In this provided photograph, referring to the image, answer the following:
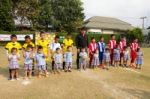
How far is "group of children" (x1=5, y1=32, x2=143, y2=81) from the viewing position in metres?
12.9

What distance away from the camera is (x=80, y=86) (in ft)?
38.0

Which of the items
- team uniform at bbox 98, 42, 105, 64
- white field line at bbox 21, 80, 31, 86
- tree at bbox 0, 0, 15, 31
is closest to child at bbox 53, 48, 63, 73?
white field line at bbox 21, 80, 31, 86

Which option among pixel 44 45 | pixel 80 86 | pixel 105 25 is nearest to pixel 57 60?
pixel 44 45

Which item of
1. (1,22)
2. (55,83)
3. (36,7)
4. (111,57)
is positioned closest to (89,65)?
(111,57)

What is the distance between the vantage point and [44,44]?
13.6 meters

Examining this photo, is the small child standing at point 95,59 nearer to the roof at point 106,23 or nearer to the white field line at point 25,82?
the white field line at point 25,82

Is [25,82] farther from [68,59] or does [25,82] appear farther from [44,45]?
[68,59]

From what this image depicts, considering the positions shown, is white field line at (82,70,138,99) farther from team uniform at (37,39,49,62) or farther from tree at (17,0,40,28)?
tree at (17,0,40,28)

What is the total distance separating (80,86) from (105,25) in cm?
6448

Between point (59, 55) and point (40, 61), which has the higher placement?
point (59, 55)

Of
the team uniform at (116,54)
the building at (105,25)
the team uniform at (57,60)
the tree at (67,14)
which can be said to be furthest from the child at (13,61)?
the building at (105,25)

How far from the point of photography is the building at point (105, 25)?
72.9 m

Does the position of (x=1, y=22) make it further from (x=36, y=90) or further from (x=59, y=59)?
(x=36, y=90)

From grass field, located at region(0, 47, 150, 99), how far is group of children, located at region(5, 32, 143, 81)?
47cm
